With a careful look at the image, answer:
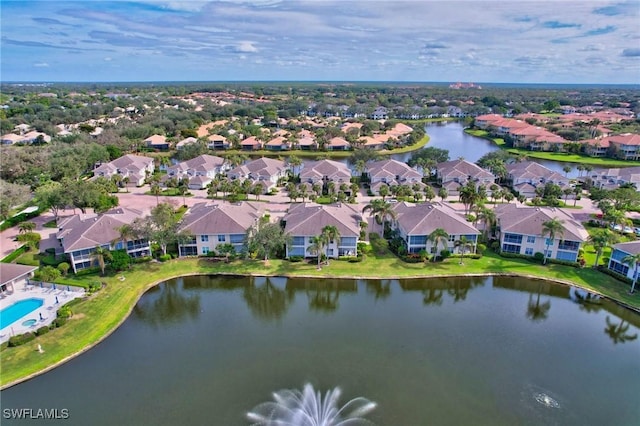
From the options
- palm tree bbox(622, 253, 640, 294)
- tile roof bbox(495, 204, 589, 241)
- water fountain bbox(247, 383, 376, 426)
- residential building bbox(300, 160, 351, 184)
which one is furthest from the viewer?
residential building bbox(300, 160, 351, 184)

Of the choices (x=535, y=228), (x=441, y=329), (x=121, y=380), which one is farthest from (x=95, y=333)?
(x=535, y=228)

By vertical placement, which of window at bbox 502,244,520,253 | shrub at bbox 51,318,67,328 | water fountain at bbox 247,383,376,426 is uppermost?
→ window at bbox 502,244,520,253

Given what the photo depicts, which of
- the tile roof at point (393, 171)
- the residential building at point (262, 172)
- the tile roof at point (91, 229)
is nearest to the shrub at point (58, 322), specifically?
the tile roof at point (91, 229)

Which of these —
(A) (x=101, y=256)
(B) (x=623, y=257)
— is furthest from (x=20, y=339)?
(B) (x=623, y=257)

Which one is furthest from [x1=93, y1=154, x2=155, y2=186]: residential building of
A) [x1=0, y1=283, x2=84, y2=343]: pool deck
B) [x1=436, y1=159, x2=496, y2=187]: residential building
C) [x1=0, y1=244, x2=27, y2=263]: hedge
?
[x1=436, y1=159, x2=496, y2=187]: residential building

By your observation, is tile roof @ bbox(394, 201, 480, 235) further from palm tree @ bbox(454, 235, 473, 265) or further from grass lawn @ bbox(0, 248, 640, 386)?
grass lawn @ bbox(0, 248, 640, 386)
